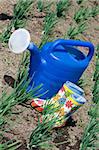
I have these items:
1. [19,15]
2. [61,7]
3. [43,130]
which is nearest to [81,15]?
[61,7]

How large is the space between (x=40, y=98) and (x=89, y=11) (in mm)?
2080

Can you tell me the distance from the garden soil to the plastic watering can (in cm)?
20

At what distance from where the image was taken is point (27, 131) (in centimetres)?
271

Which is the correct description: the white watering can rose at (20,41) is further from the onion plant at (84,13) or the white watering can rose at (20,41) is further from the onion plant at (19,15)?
the onion plant at (84,13)

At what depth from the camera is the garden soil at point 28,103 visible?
2.71 m

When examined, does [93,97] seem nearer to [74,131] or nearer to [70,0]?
[74,131]

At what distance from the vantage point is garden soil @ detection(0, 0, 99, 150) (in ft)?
8.89

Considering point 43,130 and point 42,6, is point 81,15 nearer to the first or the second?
point 42,6

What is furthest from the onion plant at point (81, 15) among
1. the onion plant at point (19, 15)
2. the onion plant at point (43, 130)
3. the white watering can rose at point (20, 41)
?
the onion plant at point (43, 130)

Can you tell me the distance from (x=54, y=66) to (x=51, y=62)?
0.11 feet

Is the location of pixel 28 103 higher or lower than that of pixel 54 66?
lower

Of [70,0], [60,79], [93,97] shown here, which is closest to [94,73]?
[93,97]

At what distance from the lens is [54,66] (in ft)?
9.57

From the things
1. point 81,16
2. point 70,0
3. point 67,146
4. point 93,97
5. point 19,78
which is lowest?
point 67,146
